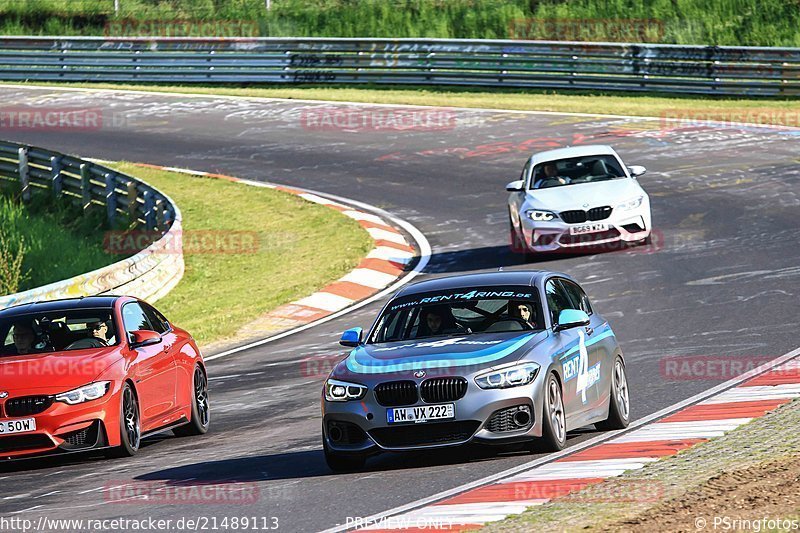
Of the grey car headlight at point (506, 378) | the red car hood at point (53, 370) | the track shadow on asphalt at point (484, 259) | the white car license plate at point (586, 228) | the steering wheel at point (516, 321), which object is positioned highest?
the steering wheel at point (516, 321)

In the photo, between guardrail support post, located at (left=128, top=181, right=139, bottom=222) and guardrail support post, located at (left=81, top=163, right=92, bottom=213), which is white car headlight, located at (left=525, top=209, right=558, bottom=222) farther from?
guardrail support post, located at (left=81, top=163, right=92, bottom=213)

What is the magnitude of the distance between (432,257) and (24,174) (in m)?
12.0

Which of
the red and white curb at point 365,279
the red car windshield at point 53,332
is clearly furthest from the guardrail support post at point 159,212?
the red car windshield at point 53,332

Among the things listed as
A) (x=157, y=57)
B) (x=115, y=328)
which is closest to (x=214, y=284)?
(x=115, y=328)

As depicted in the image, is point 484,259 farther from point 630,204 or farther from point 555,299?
point 555,299

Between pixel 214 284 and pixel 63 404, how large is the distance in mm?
10999

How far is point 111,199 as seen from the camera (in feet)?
89.3

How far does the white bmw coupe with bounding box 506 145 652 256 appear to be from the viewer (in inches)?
802

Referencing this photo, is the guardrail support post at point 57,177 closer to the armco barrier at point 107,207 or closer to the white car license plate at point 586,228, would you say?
the armco barrier at point 107,207

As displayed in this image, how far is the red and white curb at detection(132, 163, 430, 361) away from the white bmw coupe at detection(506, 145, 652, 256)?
1733 mm

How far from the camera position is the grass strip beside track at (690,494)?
290 inches

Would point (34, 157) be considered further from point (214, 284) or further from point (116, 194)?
point (214, 284)

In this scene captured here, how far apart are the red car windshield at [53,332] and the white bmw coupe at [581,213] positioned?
9.23 metres

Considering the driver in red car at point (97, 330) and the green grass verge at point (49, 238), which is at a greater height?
the driver in red car at point (97, 330)
